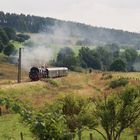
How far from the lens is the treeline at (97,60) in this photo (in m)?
140

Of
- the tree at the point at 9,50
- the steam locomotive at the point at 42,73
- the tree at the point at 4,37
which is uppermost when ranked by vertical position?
the tree at the point at 4,37

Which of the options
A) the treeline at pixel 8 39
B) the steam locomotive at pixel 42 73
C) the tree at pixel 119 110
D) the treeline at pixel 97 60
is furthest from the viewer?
the treeline at pixel 8 39

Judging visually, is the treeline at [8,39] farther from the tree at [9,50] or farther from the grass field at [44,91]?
the grass field at [44,91]

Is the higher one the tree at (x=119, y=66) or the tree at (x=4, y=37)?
the tree at (x=4, y=37)

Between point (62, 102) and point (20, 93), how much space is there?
3108cm

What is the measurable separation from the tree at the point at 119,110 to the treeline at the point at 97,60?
3963 inches

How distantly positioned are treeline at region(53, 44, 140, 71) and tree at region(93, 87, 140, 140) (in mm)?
100671

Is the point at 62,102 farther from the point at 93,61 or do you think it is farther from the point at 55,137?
the point at 93,61

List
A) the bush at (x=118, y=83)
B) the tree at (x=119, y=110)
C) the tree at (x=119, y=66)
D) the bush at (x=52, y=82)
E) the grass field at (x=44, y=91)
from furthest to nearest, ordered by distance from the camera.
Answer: the tree at (x=119, y=66) < the bush at (x=52, y=82) < the bush at (x=118, y=83) < the grass field at (x=44, y=91) < the tree at (x=119, y=110)

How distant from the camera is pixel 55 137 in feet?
63.8

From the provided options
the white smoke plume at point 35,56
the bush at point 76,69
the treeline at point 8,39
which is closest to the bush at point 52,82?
the bush at point 76,69

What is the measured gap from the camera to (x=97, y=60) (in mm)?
154125

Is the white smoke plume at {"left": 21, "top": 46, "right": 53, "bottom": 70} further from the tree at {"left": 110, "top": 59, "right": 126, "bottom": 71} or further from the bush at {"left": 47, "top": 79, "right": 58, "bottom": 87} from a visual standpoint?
the bush at {"left": 47, "top": 79, "right": 58, "bottom": 87}

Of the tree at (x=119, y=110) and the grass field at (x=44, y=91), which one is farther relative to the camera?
the grass field at (x=44, y=91)
